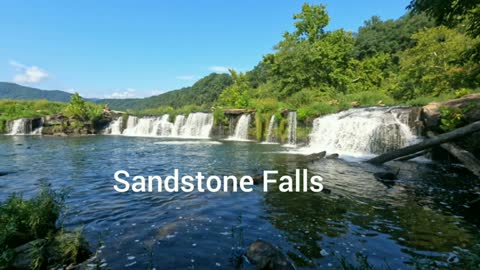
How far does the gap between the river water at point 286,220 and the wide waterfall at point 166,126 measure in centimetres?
2067

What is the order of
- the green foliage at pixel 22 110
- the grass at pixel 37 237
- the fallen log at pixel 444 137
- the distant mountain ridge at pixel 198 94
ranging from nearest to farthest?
the grass at pixel 37 237
the fallen log at pixel 444 137
the green foliage at pixel 22 110
the distant mountain ridge at pixel 198 94

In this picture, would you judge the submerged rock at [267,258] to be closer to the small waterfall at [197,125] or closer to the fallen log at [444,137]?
the fallen log at [444,137]

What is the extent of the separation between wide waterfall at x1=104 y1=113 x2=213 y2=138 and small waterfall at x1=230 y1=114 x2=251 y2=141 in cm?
361

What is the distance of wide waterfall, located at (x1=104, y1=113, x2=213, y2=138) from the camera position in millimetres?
32031

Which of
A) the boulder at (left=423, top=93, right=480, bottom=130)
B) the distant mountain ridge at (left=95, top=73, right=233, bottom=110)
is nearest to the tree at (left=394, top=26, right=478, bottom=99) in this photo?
the boulder at (left=423, top=93, right=480, bottom=130)

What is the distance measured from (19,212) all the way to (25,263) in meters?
1.21

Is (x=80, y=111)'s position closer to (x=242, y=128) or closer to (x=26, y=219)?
(x=242, y=128)

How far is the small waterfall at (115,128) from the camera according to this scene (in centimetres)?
3850

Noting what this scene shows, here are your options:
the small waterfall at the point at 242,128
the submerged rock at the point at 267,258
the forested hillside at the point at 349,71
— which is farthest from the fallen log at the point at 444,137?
the small waterfall at the point at 242,128

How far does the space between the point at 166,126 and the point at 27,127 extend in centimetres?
1814

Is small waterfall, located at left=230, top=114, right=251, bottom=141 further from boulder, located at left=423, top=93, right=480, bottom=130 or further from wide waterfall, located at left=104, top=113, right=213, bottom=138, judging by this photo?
boulder, located at left=423, top=93, right=480, bottom=130

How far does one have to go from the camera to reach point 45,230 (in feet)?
17.5

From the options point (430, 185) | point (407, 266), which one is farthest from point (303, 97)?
point (407, 266)

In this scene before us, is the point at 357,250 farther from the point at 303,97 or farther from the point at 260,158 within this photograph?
the point at 303,97
